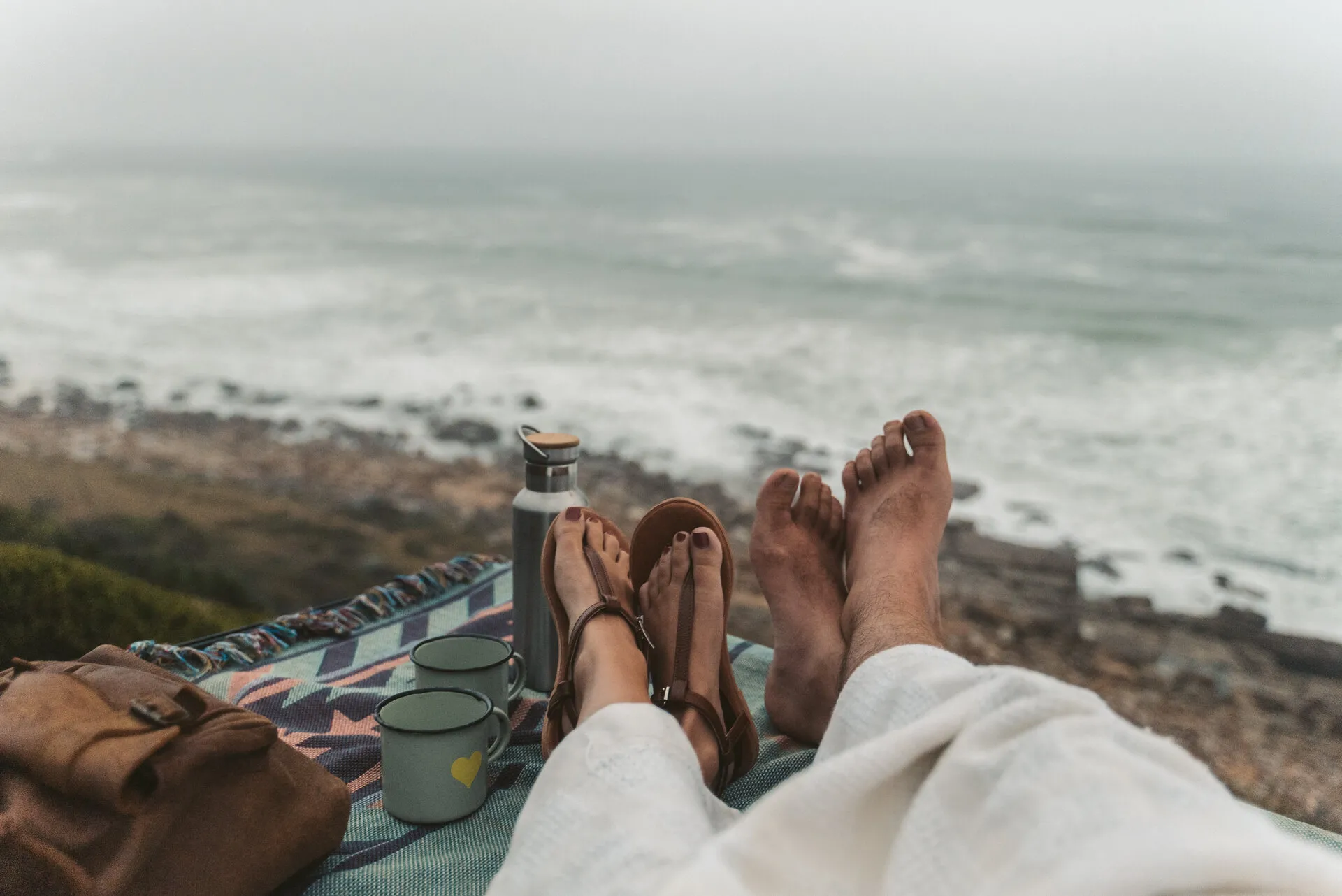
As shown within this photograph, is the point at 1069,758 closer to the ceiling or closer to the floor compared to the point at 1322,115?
closer to the floor

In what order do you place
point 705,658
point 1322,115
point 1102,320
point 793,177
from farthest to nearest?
1. point 793,177
2. point 1102,320
3. point 1322,115
4. point 705,658

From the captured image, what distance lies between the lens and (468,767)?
2.86 ft

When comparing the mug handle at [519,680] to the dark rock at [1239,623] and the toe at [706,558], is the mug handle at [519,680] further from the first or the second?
the dark rock at [1239,623]

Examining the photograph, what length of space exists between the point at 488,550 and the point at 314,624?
569 millimetres

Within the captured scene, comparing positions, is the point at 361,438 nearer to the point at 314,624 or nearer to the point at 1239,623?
the point at 314,624

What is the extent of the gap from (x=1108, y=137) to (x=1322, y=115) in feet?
3.70

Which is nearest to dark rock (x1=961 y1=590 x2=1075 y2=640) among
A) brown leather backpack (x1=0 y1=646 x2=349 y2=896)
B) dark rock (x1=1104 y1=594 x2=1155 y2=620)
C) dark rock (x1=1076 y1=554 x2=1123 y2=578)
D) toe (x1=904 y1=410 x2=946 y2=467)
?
dark rock (x1=1104 y1=594 x2=1155 y2=620)

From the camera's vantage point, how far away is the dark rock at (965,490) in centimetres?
254

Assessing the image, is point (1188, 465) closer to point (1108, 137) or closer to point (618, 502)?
point (1108, 137)

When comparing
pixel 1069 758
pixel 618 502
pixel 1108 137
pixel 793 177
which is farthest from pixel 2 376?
pixel 793 177

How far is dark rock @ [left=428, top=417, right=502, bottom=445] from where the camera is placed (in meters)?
2.38

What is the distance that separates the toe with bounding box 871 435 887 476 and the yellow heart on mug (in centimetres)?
70

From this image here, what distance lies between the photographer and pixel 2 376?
1.80 m

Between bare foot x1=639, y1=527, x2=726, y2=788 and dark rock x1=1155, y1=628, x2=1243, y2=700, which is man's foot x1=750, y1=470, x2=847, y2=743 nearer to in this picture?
bare foot x1=639, y1=527, x2=726, y2=788
